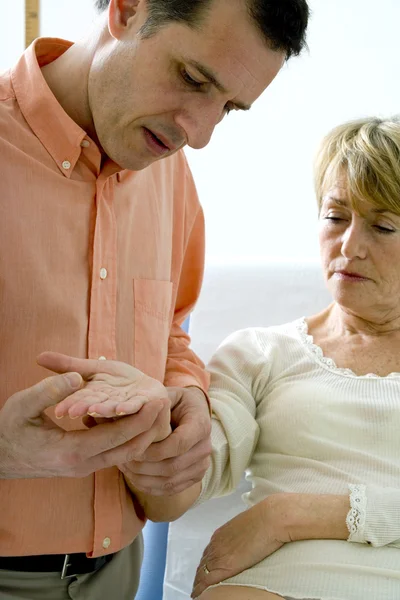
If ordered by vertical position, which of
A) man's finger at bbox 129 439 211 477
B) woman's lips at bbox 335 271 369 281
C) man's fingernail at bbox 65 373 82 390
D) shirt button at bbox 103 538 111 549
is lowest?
shirt button at bbox 103 538 111 549

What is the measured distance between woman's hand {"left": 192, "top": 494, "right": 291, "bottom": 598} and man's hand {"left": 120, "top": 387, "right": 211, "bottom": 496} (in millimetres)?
268

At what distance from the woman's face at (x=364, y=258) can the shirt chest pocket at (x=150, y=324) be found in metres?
0.49

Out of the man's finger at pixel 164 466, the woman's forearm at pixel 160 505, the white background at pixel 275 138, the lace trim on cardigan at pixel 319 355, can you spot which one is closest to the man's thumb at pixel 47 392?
the man's finger at pixel 164 466

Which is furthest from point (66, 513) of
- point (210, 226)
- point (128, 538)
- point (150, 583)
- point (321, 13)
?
point (321, 13)

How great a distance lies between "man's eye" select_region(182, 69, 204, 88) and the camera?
3.89ft

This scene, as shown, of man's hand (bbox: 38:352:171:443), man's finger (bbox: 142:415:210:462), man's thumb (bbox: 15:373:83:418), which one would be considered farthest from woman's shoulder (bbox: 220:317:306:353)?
man's thumb (bbox: 15:373:83:418)

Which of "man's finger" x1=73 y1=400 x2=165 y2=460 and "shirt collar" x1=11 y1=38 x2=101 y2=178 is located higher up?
"shirt collar" x1=11 y1=38 x2=101 y2=178

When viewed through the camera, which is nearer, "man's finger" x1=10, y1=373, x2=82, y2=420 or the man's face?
"man's finger" x1=10, y1=373, x2=82, y2=420

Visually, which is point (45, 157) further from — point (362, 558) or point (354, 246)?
point (362, 558)

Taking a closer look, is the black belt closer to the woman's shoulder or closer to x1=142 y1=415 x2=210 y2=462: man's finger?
x1=142 y1=415 x2=210 y2=462: man's finger

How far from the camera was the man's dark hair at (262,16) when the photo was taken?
3.80ft

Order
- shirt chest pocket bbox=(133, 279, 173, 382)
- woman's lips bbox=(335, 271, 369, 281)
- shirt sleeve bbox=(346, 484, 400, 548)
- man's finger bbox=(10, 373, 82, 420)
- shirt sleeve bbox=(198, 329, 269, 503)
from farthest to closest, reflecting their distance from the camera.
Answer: woman's lips bbox=(335, 271, 369, 281) < shirt sleeve bbox=(198, 329, 269, 503) < shirt sleeve bbox=(346, 484, 400, 548) < shirt chest pocket bbox=(133, 279, 173, 382) < man's finger bbox=(10, 373, 82, 420)

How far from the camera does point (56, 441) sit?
103cm

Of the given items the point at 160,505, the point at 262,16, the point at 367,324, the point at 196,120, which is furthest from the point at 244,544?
the point at 262,16
